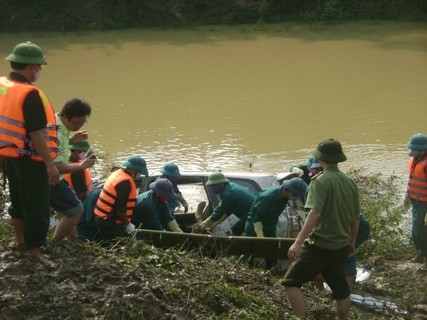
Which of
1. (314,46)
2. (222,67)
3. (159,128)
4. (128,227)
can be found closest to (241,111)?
(159,128)

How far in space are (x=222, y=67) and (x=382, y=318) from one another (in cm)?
1645

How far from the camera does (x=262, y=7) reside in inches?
1216

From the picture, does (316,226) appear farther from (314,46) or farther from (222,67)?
(314,46)

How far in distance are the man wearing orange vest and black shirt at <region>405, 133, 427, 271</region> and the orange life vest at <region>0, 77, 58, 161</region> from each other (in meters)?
4.92

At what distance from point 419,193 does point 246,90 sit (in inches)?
441

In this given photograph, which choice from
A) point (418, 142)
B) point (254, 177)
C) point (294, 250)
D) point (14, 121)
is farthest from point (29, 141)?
point (418, 142)

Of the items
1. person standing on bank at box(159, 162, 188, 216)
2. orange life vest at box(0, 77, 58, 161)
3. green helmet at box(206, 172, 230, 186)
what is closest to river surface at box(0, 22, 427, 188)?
person standing on bank at box(159, 162, 188, 216)

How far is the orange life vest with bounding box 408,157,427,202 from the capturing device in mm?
9719

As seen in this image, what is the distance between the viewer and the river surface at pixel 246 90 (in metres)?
16.2

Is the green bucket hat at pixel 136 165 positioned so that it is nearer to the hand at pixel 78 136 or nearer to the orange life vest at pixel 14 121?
the hand at pixel 78 136

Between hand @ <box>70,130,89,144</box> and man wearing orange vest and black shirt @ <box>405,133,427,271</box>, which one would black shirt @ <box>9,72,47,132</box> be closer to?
hand @ <box>70,130,89,144</box>

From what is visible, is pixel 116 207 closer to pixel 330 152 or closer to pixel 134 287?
pixel 134 287

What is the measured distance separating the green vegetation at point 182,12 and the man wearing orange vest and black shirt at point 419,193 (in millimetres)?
20783

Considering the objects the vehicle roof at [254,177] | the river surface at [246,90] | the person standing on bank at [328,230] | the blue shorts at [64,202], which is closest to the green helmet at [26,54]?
the blue shorts at [64,202]
